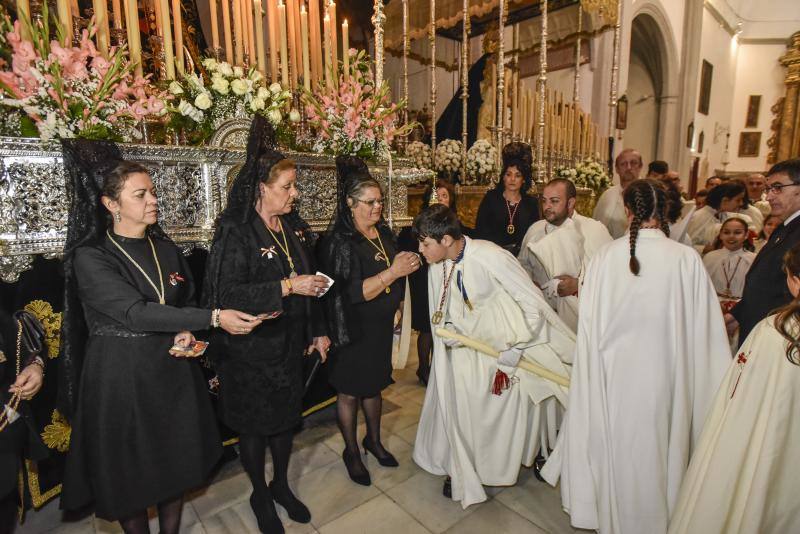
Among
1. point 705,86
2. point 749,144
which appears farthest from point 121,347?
point 749,144

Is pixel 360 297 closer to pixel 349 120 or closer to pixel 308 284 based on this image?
pixel 308 284

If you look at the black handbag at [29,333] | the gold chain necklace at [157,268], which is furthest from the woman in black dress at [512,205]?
the black handbag at [29,333]

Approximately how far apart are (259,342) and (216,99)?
1.64 m

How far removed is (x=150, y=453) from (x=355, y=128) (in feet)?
8.02

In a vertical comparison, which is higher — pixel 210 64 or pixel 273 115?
pixel 210 64

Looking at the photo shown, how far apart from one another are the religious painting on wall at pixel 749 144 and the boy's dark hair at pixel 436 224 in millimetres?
20116

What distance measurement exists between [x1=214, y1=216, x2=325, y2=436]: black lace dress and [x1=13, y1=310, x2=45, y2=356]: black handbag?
2.50 feet

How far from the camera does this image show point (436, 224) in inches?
103

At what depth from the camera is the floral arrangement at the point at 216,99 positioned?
2732mm

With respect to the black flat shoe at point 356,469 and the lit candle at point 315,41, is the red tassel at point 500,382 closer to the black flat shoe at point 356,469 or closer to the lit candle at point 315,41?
the black flat shoe at point 356,469

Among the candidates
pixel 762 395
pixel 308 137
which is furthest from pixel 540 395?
pixel 308 137

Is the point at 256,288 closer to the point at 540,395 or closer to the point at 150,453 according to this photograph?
the point at 150,453

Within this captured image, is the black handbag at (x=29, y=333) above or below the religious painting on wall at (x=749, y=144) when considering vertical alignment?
below

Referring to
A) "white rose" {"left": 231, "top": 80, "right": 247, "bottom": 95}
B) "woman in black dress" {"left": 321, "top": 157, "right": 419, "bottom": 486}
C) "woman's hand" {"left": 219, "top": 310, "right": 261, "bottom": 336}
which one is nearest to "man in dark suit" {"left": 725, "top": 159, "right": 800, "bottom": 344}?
"woman in black dress" {"left": 321, "top": 157, "right": 419, "bottom": 486}
